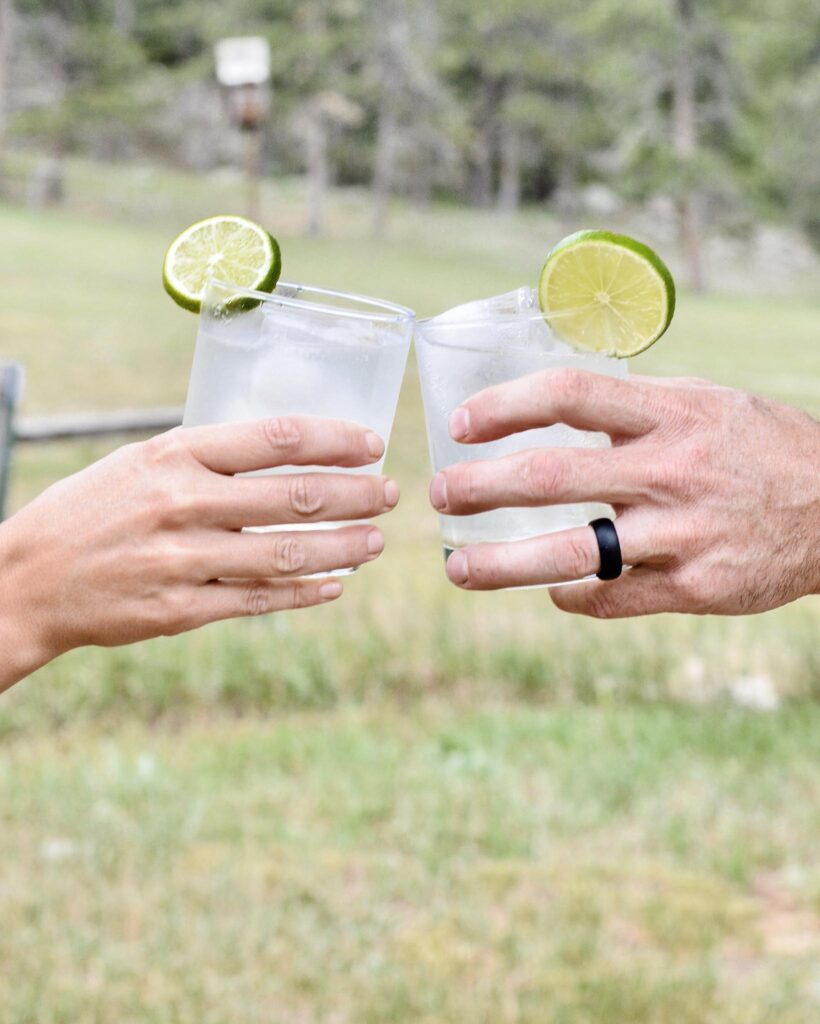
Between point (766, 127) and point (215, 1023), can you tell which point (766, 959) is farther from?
point (766, 127)

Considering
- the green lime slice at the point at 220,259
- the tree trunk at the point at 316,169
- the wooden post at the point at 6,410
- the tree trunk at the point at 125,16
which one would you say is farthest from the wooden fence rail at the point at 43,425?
the tree trunk at the point at 125,16

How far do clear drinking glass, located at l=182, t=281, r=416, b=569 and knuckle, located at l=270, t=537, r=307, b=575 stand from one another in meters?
0.06

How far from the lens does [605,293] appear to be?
99cm

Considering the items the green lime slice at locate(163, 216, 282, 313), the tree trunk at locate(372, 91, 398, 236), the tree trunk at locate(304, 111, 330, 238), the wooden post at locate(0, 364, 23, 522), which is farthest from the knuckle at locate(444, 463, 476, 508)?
the tree trunk at locate(372, 91, 398, 236)

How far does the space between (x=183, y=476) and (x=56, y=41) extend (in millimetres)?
25212

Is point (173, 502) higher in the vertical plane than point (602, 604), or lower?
higher

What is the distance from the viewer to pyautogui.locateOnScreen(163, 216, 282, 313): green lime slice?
0.97 metres

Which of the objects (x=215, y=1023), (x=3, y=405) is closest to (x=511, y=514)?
(x=215, y=1023)

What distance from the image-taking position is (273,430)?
2.92ft

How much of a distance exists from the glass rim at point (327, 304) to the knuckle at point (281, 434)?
0.32 feet

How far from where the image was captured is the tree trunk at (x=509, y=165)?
28094 millimetres

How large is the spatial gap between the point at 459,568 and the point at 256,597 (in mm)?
166

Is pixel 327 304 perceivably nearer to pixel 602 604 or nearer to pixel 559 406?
pixel 559 406

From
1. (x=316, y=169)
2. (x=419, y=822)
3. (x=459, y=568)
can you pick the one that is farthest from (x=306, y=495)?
(x=316, y=169)
